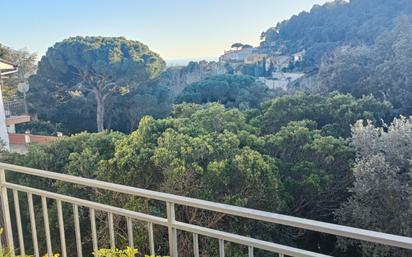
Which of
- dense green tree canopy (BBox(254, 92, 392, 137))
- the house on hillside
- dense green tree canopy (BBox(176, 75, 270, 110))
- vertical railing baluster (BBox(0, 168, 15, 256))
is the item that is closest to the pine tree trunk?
dense green tree canopy (BBox(176, 75, 270, 110))

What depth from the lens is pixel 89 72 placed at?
16.9 metres

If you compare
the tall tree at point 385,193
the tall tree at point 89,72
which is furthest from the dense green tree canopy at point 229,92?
the tall tree at point 385,193

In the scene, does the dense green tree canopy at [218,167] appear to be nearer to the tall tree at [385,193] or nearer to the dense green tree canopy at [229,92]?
the tall tree at [385,193]

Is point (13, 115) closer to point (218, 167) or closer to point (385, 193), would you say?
point (218, 167)

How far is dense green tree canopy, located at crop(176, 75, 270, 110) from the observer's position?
1568 centimetres

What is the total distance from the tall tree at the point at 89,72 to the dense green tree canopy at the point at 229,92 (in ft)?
6.81

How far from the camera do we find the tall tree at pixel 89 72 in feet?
53.8

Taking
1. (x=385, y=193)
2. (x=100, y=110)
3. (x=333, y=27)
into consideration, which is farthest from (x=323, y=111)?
(x=333, y=27)

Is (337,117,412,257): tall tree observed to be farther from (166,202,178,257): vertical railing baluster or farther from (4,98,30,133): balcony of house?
(4,98,30,133): balcony of house

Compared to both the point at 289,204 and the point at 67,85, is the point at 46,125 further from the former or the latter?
the point at 289,204

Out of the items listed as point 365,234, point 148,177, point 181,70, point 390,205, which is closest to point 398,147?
point 390,205

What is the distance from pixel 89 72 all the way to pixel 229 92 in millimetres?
5703

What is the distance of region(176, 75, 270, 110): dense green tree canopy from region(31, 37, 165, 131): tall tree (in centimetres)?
207

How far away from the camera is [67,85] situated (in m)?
16.7
